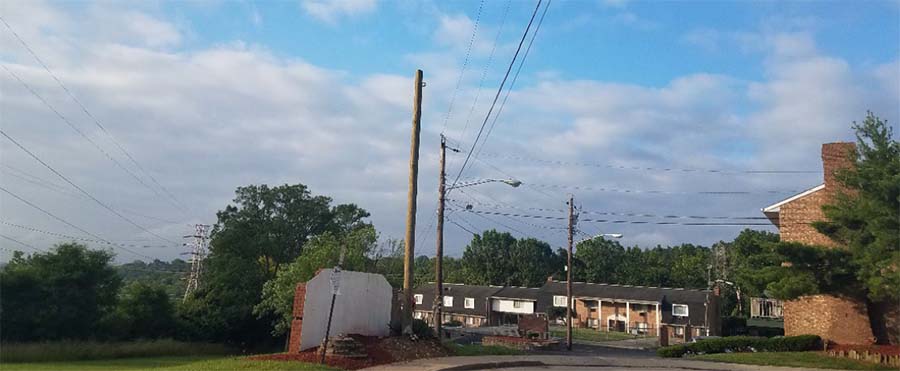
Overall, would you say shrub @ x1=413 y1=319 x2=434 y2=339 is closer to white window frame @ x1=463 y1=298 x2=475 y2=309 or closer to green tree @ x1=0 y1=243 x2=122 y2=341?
green tree @ x1=0 y1=243 x2=122 y2=341

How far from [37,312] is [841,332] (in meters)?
36.1

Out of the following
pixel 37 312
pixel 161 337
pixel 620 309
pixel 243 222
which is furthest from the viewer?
pixel 620 309

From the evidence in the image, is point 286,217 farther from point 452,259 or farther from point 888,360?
point 452,259

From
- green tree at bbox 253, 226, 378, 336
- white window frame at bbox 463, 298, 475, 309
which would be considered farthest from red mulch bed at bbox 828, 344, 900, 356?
white window frame at bbox 463, 298, 475, 309

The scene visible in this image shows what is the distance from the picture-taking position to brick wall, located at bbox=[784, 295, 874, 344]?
29.7 m

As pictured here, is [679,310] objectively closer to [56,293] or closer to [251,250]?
[251,250]

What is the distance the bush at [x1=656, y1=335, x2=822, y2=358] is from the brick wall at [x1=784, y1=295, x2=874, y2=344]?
3.35 feet

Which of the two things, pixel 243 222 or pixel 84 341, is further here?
pixel 243 222

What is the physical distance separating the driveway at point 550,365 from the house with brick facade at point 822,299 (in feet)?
29.3

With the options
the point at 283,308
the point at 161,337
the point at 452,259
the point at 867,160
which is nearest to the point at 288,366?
the point at 283,308

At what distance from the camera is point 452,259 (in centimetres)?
12012

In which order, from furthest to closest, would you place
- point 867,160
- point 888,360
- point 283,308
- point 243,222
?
point 243,222 → point 283,308 → point 867,160 → point 888,360

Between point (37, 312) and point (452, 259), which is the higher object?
point (452, 259)

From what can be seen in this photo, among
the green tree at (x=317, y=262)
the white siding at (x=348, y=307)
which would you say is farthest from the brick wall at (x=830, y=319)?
the green tree at (x=317, y=262)
